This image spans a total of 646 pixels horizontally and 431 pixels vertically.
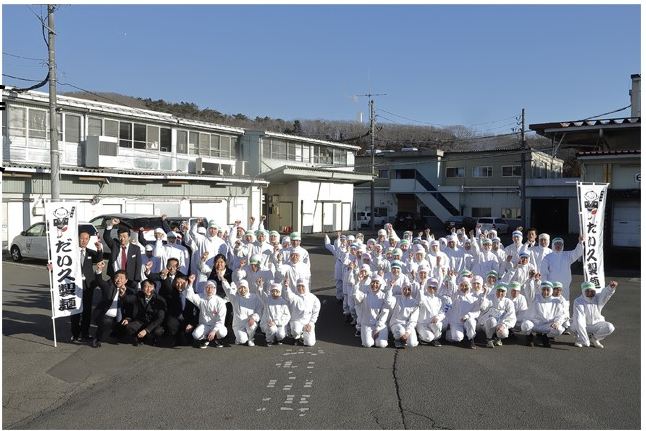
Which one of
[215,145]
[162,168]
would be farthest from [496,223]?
[162,168]

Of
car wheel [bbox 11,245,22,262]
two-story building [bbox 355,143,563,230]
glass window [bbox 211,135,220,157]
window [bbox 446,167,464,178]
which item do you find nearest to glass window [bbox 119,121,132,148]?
glass window [bbox 211,135,220,157]

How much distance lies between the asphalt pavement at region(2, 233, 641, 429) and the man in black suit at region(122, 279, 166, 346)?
0.21 meters

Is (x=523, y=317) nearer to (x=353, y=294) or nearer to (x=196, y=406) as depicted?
(x=353, y=294)

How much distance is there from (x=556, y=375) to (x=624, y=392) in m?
0.81

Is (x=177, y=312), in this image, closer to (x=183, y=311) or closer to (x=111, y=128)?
(x=183, y=311)

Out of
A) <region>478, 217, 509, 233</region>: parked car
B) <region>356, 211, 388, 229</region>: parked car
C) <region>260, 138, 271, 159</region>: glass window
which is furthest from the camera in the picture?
<region>356, 211, 388, 229</region>: parked car

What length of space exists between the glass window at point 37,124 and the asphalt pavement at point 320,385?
44.9 ft

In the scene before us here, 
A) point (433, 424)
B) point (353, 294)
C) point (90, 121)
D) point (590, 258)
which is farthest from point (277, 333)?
point (90, 121)

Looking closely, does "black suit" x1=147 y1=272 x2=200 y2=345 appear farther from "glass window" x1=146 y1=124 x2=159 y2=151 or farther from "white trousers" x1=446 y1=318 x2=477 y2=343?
"glass window" x1=146 y1=124 x2=159 y2=151

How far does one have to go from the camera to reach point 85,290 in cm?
844

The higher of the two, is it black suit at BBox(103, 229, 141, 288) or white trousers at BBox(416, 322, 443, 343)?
black suit at BBox(103, 229, 141, 288)

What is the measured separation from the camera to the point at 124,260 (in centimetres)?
945

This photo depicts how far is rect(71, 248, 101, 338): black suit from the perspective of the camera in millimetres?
8458

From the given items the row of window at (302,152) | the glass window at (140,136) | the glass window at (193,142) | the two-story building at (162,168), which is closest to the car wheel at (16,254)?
the two-story building at (162,168)
